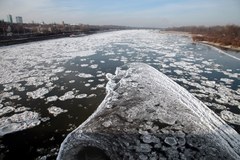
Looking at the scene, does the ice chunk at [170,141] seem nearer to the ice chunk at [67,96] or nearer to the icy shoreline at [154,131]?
the icy shoreline at [154,131]

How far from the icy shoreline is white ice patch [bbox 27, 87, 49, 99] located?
2.97 meters

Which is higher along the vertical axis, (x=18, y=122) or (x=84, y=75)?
(x=18, y=122)

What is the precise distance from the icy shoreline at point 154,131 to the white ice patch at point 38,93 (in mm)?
2966

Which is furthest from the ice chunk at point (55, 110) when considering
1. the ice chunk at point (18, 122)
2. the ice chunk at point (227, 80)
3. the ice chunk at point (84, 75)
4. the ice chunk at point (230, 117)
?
the ice chunk at point (227, 80)

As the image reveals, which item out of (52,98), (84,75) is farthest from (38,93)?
(84,75)

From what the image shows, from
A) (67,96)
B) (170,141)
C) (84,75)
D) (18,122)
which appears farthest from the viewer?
(84,75)

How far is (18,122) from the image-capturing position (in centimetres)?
639

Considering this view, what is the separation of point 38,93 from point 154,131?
5.74 m

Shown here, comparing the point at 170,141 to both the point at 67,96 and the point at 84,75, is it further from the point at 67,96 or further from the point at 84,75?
the point at 84,75

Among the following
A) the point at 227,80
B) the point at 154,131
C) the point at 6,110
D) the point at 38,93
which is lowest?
the point at 227,80

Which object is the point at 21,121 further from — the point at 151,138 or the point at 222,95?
the point at 222,95

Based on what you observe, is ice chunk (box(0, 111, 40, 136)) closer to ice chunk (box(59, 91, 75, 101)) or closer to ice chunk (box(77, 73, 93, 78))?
ice chunk (box(59, 91, 75, 101))

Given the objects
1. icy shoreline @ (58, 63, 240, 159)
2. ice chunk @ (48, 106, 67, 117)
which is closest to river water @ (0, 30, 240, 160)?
ice chunk @ (48, 106, 67, 117)

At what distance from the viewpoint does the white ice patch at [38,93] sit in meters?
8.77
